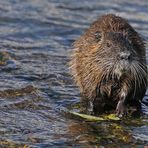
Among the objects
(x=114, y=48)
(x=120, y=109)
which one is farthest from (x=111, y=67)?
(x=120, y=109)

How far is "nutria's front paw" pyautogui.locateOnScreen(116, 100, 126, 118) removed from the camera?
7344mm

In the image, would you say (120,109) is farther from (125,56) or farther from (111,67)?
(125,56)

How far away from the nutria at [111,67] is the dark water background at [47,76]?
0.32 m

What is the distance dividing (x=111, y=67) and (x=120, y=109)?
0.62m

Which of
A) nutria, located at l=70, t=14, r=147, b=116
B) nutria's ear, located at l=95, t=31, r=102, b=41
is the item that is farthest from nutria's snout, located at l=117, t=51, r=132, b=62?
nutria's ear, located at l=95, t=31, r=102, b=41

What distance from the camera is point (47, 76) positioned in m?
9.01

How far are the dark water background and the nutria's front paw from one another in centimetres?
22

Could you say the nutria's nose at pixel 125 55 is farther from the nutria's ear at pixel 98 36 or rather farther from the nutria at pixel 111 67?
the nutria's ear at pixel 98 36

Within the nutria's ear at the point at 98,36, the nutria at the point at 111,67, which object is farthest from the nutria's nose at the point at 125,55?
the nutria's ear at the point at 98,36

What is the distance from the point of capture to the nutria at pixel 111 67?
698 centimetres

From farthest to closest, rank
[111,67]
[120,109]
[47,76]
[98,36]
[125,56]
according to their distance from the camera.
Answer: [47,76] < [98,36] < [120,109] < [111,67] < [125,56]

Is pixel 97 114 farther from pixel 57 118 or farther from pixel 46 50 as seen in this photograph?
pixel 46 50

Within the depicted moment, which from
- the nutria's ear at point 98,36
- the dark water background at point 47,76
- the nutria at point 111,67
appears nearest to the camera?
the dark water background at point 47,76

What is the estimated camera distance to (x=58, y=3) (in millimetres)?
14469
